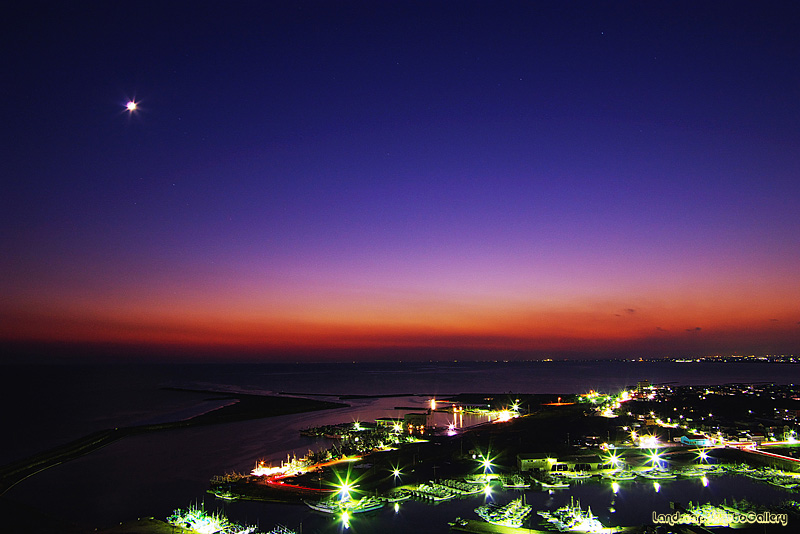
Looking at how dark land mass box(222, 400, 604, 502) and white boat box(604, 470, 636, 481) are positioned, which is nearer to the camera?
dark land mass box(222, 400, 604, 502)

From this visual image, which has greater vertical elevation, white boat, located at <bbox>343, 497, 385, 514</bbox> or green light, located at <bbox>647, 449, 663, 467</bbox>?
white boat, located at <bbox>343, 497, 385, 514</bbox>

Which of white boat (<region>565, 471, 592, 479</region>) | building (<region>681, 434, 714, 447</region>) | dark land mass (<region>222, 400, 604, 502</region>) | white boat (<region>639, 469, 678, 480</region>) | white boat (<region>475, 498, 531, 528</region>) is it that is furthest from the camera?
building (<region>681, 434, 714, 447</region>)

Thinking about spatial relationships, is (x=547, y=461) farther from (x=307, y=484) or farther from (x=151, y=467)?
(x=151, y=467)

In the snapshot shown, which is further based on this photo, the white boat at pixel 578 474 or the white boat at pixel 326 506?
the white boat at pixel 578 474

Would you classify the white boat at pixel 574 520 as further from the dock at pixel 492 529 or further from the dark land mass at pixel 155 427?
the dark land mass at pixel 155 427

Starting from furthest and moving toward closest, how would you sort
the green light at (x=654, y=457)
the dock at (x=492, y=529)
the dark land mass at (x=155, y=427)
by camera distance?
the green light at (x=654, y=457), the dark land mass at (x=155, y=427), the dock at (x=492, y=529)

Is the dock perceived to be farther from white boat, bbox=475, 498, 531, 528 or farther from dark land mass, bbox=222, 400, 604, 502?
dark land mass, bbox=222, 400, 604, 502

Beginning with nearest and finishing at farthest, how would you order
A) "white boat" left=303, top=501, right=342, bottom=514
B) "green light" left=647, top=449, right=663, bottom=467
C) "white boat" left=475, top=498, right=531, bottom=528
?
"white boat" left=475, top=498, right=531, bottom=528, "white boat" left=303, top=501, right=342, bottom=514, "green light" left=647, top=449, right=663, bottom=467

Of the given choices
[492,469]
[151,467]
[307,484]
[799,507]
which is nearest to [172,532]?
[307,484]

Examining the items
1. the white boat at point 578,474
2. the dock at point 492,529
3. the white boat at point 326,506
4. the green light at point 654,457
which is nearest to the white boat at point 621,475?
the white boat at point 578,474

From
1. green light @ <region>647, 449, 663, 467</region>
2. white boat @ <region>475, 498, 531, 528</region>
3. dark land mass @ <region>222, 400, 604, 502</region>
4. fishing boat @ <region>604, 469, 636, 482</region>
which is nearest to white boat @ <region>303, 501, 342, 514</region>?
dark land mass @ <region>222, 400, 604, 502</region>

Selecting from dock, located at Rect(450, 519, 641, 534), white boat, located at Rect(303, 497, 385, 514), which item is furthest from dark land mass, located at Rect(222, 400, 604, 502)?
dock, located at Rect(450, 519, 641, 534)
